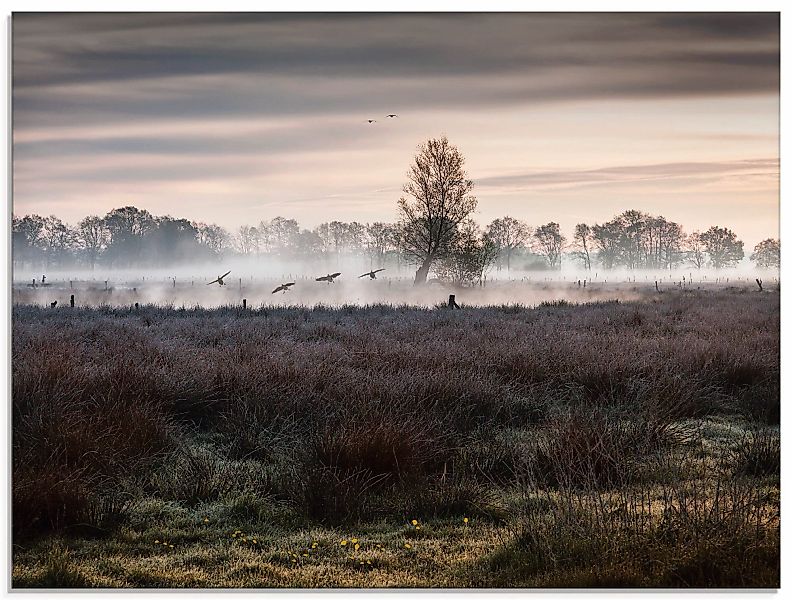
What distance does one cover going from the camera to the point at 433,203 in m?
12.2

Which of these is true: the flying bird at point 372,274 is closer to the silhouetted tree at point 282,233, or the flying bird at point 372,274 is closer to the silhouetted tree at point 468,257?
the silhouetted tree at point 468,257

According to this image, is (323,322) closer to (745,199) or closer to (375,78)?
(375,78)

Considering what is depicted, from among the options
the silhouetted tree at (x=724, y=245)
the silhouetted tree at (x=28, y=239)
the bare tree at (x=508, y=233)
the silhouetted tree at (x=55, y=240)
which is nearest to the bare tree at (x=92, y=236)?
the silhouetted tree at (x=55, y=240)

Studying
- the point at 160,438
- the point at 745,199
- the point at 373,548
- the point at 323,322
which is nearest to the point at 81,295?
the point at 323,322

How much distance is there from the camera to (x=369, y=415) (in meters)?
5.82

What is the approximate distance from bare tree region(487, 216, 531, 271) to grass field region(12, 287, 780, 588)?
5.18 ft

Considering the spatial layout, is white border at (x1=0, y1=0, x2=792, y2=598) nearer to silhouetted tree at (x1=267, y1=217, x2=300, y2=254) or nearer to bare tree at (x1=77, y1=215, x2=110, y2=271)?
bare tree at (x1=77, y1=215, x2=110, y2=271)

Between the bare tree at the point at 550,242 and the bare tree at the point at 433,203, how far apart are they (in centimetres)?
93

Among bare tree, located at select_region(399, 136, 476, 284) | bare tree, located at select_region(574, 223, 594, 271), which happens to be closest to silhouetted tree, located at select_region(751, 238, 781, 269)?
bare tree, located at select_region(574, 223, 594, 271)

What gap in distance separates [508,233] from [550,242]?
2.89ft

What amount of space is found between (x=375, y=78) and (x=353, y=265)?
267 inches

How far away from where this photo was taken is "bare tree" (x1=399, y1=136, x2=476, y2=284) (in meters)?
7.51
